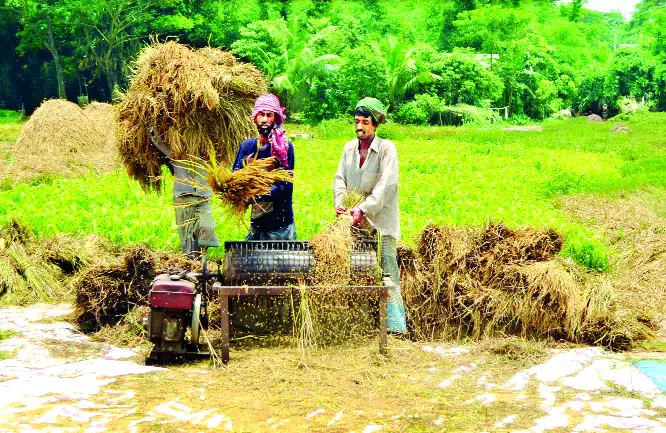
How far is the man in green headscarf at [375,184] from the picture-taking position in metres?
5.68

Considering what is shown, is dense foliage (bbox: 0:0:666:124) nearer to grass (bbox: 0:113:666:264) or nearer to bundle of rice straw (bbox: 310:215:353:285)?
grass (bbox: 0:113:666:264)

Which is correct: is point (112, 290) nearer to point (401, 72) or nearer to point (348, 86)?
point (348, 86)

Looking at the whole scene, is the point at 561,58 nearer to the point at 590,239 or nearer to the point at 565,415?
the point at 590,239

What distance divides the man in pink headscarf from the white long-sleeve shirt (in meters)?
0.38

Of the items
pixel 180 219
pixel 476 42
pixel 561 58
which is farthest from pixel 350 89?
pixel 180 219

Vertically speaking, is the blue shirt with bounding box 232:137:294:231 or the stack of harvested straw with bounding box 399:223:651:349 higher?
the blue shirt with bounding box 232:137:294:231

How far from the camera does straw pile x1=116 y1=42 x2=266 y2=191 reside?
632 cm

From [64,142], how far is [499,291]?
11.0 metres

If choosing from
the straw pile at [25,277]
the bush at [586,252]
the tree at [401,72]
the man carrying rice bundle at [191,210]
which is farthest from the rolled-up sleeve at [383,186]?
the tree at [401,72]

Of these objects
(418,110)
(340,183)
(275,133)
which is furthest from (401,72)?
(275,133)

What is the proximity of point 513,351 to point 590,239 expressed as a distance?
2257 mm

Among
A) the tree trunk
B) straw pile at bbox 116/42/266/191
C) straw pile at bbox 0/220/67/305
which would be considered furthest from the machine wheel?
the tree trunk

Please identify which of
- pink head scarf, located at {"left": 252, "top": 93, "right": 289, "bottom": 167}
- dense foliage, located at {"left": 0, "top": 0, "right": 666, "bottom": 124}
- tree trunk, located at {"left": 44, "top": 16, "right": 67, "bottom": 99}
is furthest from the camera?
tree trunk, located at {"left": 44, "top": 16, "right": 67, "bottom": 99}

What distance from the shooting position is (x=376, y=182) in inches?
229
